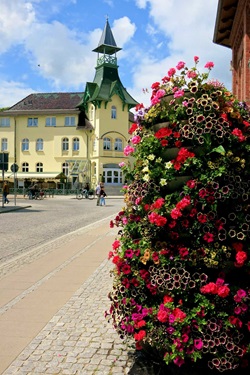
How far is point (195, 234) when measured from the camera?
10.5 ft

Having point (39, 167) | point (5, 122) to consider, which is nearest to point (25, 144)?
point (39, 167)

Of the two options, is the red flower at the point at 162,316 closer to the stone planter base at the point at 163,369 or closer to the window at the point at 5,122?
the stone planter base at the point at 163,369

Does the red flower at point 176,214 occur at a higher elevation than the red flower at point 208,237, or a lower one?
higher

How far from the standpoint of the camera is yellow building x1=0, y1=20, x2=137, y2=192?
5478cm

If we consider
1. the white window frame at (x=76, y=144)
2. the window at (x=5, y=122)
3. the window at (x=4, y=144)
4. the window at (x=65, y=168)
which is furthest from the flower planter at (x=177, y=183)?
the window at (x=5, y=122)

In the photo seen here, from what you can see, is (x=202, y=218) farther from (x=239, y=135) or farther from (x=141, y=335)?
(x=141, y=335)

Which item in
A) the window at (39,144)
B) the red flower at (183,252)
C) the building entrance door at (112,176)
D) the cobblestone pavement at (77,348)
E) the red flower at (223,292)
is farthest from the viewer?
the window at (39,144)

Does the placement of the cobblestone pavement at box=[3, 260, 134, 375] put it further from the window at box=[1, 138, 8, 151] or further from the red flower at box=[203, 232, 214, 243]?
the window at box=[1, 138, 8, 151]

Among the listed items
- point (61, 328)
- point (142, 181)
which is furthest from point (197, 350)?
point (61, 328)

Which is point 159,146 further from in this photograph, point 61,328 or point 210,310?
point 61,328

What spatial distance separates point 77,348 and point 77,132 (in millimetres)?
53750

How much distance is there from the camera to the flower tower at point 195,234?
309 centimetres

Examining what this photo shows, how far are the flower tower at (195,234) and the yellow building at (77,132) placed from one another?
50370 mm

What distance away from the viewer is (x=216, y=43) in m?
18.2
